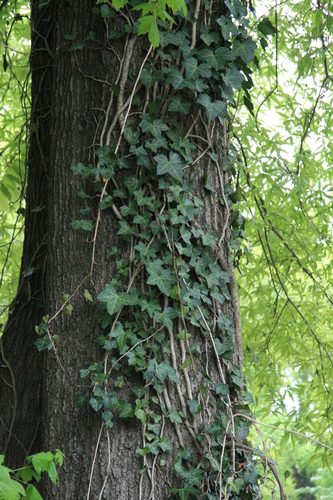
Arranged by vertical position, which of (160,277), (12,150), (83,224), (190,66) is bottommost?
(160,277)

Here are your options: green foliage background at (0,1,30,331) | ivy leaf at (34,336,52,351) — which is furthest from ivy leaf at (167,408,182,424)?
green foliage background at (0,1,30,331)

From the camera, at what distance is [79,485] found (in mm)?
1723

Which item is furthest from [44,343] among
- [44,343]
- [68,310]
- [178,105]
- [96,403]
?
[178,105]

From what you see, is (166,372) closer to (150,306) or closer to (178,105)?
(150,306)

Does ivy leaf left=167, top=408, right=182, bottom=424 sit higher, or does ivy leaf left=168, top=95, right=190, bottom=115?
ivy leaf left=168, top=95, right=190, bottom=115

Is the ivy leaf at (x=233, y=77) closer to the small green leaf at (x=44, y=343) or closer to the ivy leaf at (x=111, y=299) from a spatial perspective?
the ivy leaf at (x=111, y=299)

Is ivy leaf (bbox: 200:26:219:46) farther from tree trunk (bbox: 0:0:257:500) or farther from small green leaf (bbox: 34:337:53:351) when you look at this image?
small green leaf (bbox: 34:337:53:351)

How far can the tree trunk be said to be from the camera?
5.67 ft

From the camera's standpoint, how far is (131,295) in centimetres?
177

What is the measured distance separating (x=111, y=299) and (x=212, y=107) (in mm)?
795

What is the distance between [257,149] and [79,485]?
2.44 meters

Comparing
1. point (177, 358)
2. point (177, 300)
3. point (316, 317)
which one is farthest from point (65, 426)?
point (316, 317)

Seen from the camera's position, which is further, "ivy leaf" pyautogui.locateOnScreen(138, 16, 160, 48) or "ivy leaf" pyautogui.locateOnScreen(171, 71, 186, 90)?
"ivy leaf" pyautogui.locateOnScreen(171, 71, 186, 90)

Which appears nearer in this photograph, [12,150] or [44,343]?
[44,343]
